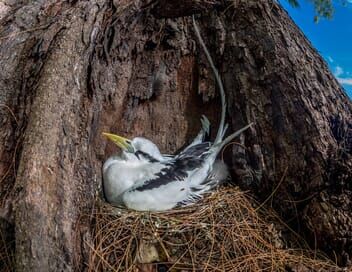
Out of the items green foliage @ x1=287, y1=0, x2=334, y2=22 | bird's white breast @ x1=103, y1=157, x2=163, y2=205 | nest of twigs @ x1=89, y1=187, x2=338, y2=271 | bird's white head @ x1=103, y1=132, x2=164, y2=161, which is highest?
green foliage @ x1=287, y1=0, x2=334, y2=22

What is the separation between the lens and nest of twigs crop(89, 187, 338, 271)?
183 cm

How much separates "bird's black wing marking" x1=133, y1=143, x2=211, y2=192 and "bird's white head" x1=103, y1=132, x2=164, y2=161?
0.09 metres

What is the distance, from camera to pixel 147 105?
2398mm

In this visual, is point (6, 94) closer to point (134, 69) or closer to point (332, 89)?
point (134, 69)

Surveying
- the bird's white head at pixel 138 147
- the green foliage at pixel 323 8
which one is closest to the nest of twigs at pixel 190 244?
the bird's white head at pixel 138 147

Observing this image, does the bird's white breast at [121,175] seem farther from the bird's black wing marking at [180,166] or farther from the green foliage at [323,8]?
the green foliage at [323,8]

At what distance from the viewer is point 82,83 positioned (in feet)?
6.18

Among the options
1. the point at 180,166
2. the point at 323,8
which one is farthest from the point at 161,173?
the point at 323,8

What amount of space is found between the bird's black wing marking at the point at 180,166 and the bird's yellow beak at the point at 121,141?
0.18m

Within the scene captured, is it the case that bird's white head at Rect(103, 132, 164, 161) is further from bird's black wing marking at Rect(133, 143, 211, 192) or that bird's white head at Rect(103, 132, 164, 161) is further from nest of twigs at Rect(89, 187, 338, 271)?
nest of twigs at Rect(89, 187, 338, 271)

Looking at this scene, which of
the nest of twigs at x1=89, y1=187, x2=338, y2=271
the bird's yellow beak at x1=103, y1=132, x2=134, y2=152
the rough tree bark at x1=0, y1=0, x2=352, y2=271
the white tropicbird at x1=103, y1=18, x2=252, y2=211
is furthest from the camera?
the bird's yellow beak at x1=103, y1=132, x2=134, y2=152

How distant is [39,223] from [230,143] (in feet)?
3.38

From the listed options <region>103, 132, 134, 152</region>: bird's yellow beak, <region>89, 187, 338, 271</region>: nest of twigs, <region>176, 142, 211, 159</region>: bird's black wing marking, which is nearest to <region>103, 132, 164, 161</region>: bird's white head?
<region>103, 132, 134, 152</region>: bird's yellow beak

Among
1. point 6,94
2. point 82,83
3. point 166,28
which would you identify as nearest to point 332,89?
point 166,28
